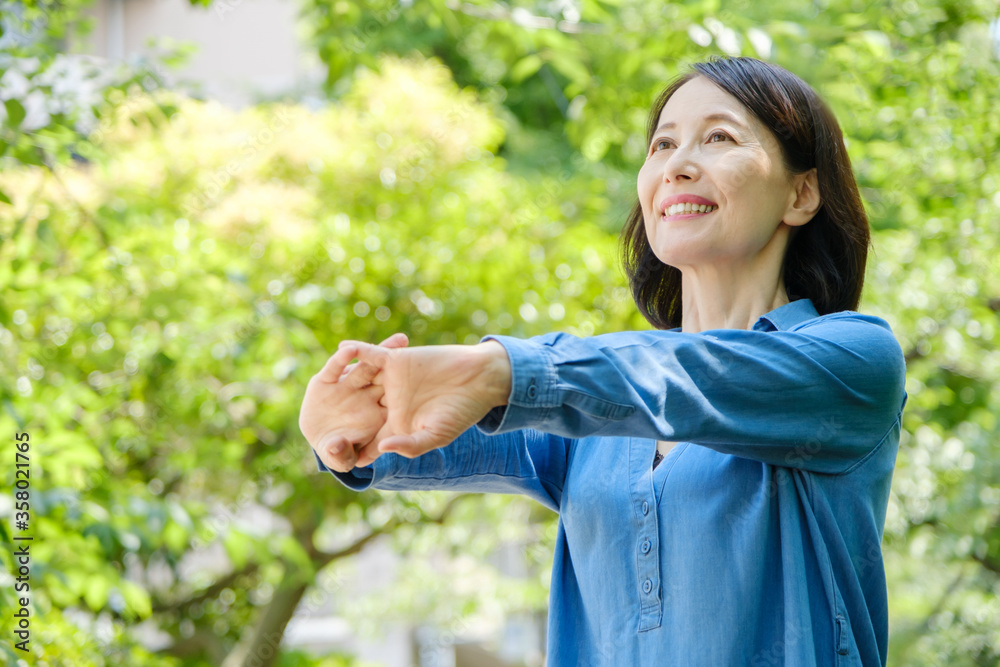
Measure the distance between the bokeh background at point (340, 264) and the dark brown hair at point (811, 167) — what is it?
3.17 ft

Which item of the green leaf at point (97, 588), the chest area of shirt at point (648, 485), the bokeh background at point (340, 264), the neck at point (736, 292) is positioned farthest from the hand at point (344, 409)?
the green leaf at point (97, 588)

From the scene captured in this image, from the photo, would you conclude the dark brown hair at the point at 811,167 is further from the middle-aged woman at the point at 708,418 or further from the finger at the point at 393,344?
the finger at the point at 393,344

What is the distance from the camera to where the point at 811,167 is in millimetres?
996

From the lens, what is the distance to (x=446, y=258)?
308cm

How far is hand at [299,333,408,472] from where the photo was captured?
2.31ft

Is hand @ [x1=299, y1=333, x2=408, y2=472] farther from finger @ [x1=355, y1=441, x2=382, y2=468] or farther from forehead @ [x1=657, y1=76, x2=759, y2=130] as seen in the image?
forehead @ [x1=657, y1=76, x2=759, y2=130]

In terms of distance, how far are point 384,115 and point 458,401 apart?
3238 millimetres

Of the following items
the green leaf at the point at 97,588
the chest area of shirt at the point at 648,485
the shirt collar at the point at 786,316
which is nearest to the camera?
the chest area of shirt at the point at 648,485

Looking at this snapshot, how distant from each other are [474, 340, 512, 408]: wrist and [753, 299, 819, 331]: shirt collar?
0.42 metres

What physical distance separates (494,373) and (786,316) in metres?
0.45

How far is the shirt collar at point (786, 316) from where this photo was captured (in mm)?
934

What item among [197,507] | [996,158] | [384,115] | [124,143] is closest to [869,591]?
[197,507]

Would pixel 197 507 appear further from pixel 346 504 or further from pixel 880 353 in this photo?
pixel 880 353

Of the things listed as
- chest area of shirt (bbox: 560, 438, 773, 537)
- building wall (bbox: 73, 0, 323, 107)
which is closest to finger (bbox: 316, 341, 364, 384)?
chest area of shirt (bbox: 560, 438, 773, 537)
